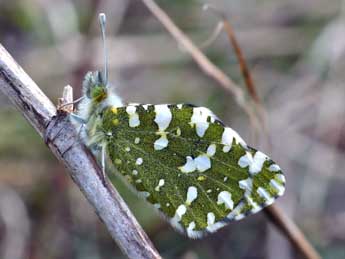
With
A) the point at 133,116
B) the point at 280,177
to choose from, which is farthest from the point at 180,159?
the point at 280,177

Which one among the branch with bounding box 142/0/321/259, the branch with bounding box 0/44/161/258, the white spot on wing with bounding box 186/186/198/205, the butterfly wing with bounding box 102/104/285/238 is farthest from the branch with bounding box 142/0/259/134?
the branch with bounding box 0/44/161/258

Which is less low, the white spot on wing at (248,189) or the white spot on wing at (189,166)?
the white spot on wing at (189,166)

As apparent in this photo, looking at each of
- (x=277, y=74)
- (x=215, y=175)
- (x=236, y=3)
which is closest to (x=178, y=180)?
(x=215, y=175)

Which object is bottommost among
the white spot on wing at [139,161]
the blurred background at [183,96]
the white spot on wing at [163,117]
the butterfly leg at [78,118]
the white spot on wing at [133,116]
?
the blurred background at [183,96]

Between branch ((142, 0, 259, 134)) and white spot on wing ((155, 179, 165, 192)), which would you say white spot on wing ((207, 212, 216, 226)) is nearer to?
white spot on wing ((155, 179, 165, 192))

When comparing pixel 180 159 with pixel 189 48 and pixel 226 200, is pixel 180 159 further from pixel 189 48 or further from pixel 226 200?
pixel 189 48

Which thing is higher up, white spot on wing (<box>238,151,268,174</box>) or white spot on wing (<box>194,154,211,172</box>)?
white spot on wing (<box>194,154,211,172</box>)

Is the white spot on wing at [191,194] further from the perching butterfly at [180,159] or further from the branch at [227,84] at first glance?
the branch at [227,84]

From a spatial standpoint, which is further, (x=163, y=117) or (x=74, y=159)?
(x=163, y=117)

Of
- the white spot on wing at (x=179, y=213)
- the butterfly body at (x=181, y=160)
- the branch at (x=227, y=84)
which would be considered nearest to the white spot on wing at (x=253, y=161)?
the butterfly body at (x=181, y=160)
